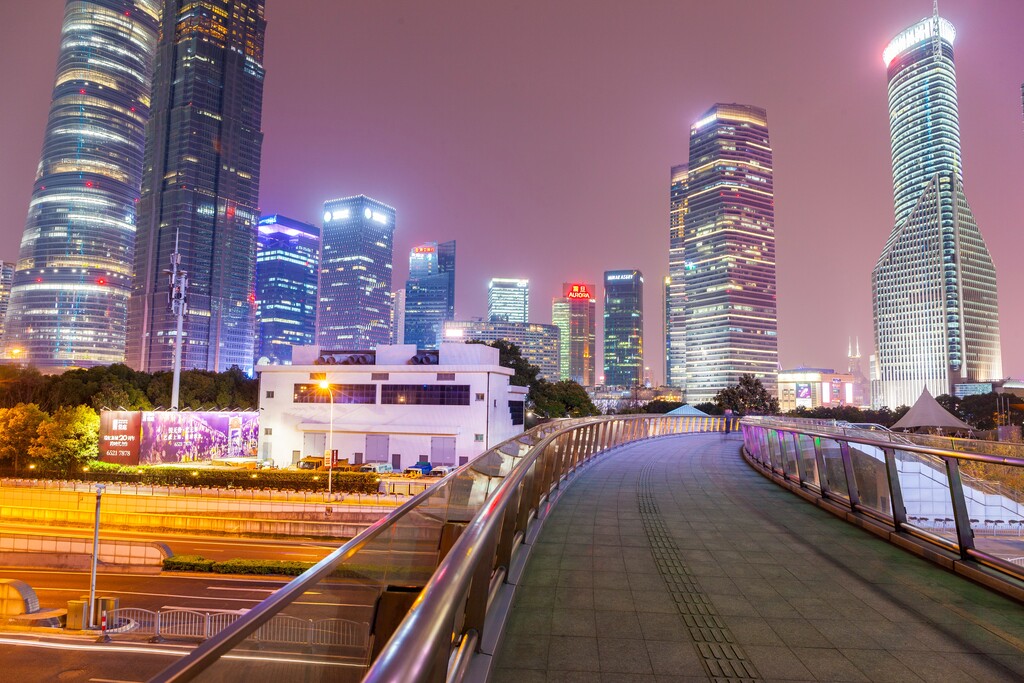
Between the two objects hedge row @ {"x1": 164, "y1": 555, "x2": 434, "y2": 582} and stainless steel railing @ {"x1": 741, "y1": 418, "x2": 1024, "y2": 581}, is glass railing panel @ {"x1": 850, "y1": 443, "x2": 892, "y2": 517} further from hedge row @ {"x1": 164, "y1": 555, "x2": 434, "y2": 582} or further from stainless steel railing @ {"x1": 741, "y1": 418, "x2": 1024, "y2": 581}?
hedge row @ {"x1": 164, "y1": 555, "x2": 434, "y2": 582}

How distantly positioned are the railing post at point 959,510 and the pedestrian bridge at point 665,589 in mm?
21

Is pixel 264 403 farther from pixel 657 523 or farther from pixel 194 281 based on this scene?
pixel 194 281

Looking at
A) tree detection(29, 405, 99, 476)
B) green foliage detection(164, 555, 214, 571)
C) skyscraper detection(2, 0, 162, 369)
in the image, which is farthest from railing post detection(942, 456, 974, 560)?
skyscraper detection(2, 0, 162, 369)

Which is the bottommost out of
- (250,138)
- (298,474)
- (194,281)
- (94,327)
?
(298,474)

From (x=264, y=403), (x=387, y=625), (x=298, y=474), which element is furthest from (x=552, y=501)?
(x=264, y=403)

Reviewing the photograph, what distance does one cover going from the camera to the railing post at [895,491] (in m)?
7.07

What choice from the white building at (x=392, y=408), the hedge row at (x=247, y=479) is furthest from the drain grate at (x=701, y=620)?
the white building at (x=392, y=408)

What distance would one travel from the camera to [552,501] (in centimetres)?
976

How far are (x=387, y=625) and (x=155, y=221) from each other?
694ft

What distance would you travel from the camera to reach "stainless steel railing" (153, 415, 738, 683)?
4.16ft

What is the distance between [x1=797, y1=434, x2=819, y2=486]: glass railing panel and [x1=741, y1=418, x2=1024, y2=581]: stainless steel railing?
129 millimetres

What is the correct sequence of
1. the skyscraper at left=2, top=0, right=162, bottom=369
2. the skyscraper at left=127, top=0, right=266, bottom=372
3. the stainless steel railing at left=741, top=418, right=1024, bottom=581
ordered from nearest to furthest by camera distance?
1. the stainless steel railing at left=741, top=418, right=1024, bottom=581
2. the skyscraper at left=2, top=0, right=162, bottom=369
3. the skyscraper at left=127, top=0, right=266, bottom=372

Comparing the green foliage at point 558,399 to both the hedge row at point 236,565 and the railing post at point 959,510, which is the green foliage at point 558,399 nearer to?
the hedge row at point 236,565

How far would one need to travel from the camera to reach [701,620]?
4438 millimetres
